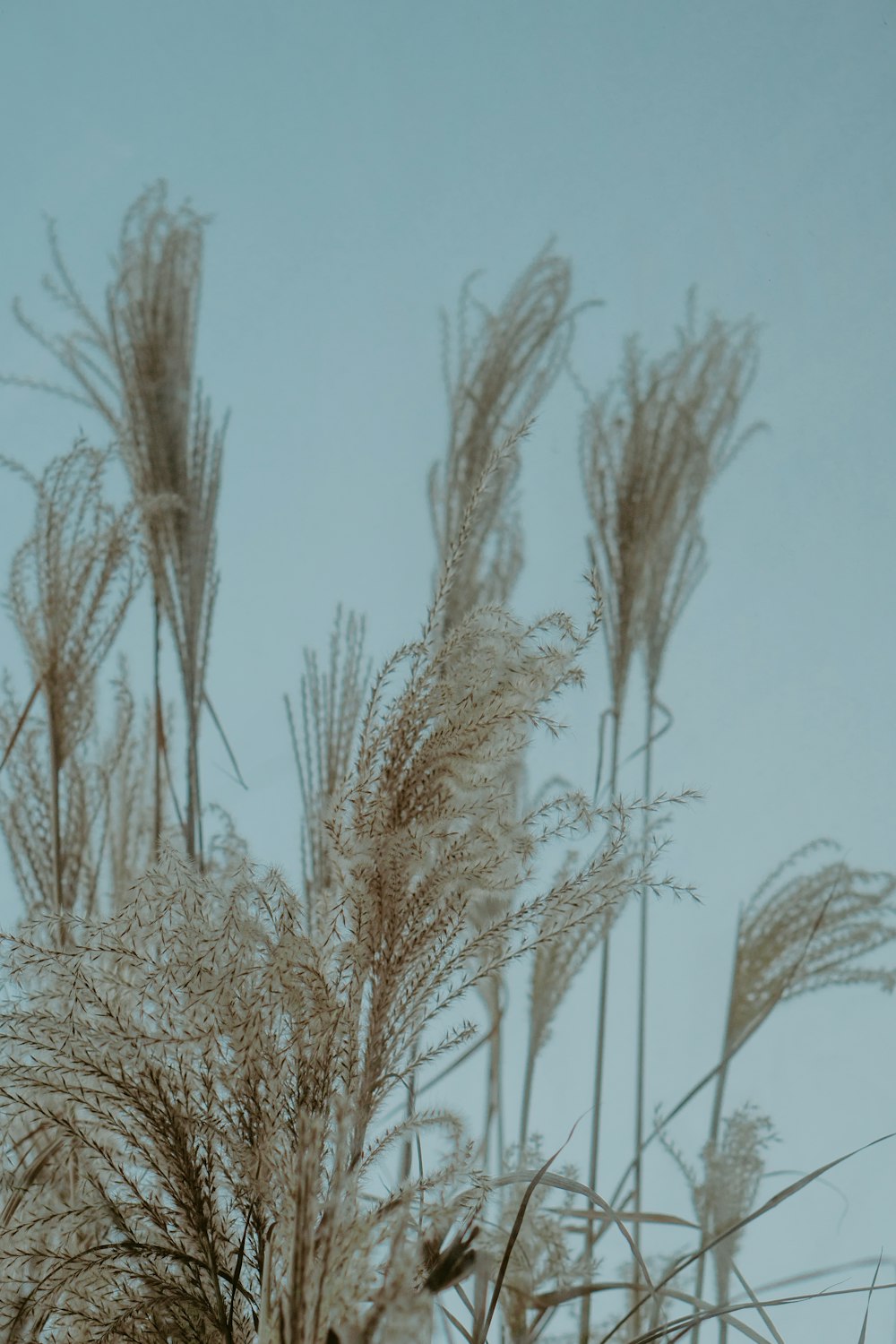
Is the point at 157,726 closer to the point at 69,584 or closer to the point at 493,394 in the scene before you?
the point at 69,584

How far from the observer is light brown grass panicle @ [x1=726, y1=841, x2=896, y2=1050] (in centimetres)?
155

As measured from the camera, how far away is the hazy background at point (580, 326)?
181cm

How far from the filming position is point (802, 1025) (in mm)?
1754

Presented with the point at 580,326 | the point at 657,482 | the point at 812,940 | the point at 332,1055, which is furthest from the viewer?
the point at 580,326

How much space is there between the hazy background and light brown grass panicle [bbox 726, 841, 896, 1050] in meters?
0.15

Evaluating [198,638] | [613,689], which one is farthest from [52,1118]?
[613,689]

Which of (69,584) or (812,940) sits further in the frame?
(812,940)

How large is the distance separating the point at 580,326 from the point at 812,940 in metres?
1.13

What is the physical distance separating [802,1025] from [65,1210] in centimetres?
121

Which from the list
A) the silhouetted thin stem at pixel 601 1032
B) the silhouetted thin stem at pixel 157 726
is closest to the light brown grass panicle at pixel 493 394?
the silhouetted thin stem at pixel 601 1032


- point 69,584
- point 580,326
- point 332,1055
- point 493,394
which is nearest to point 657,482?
point 493,394

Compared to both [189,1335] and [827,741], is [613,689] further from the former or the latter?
[189,1335]

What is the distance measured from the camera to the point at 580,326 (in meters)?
2.13

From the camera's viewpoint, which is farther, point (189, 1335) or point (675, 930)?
point (675, 930)
